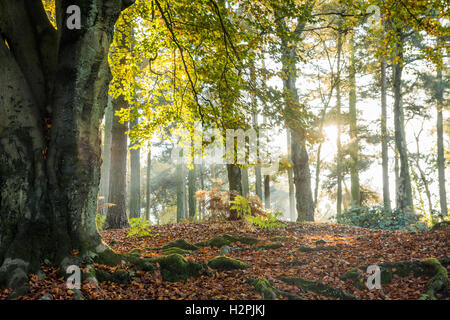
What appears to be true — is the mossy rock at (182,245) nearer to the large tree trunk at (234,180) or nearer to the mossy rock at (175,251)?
the mossy rock at (175,251)

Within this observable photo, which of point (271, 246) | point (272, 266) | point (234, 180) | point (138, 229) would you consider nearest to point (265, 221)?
point (234, 180)

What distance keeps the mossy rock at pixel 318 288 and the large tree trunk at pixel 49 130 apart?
9.86 feet

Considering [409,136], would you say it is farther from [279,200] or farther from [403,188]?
[279,200]

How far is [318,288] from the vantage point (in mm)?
4297

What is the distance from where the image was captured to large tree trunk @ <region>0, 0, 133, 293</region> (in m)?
3.94

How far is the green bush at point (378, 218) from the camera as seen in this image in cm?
1153

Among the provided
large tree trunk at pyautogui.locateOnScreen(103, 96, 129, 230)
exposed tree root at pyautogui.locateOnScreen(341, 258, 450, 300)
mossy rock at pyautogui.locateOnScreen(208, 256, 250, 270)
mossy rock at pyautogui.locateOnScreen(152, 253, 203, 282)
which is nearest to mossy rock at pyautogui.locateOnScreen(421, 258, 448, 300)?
exposed tree root at pyautogui.locateOnScreen(341, 258, 450, 300)

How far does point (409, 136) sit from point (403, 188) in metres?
17.5

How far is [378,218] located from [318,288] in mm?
9537

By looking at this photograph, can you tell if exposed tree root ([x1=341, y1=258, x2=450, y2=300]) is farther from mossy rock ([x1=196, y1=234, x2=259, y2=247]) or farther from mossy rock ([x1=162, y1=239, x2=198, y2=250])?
mossy rock ([x1=162, y1=239, x2=198, y2=250])

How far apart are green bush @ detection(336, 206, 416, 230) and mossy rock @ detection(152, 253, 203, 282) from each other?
385 inches

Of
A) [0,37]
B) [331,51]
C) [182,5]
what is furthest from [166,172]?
[0,37]

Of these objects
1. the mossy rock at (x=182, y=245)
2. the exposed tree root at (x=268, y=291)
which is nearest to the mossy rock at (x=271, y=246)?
the mossy rock at (x=182, y=245)
